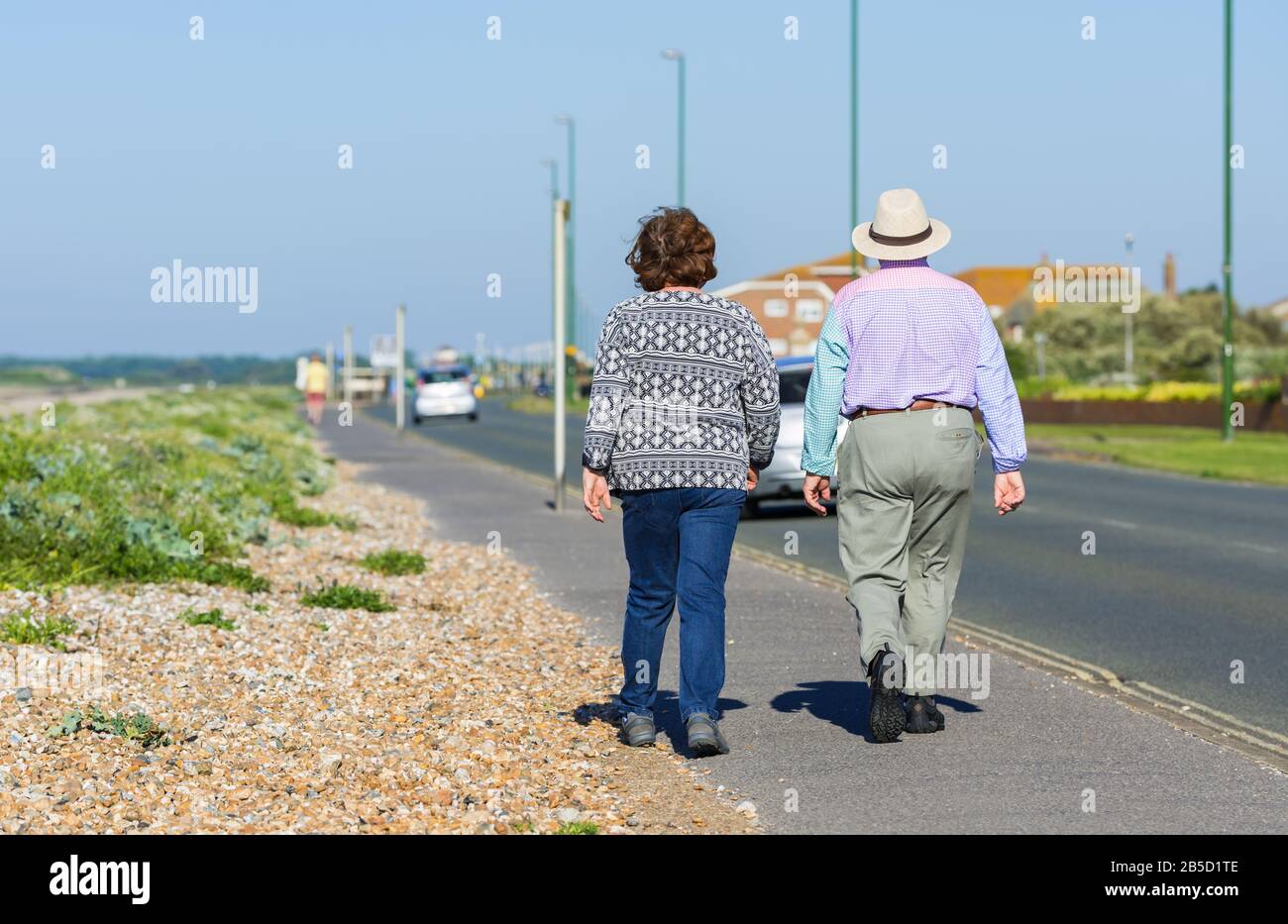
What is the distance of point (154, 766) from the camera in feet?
19.6

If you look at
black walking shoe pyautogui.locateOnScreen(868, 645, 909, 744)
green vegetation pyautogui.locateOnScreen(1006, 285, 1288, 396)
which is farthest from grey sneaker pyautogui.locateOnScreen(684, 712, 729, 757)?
green vegetation pyautogui.locateOnScreen(1006, 285, 1288, 396)

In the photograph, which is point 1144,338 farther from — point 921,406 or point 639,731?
point 639,731

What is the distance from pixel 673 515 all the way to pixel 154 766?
1.93 meters

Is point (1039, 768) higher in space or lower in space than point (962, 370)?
lower

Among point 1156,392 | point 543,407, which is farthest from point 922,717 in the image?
point 543,407

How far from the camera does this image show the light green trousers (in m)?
6.57

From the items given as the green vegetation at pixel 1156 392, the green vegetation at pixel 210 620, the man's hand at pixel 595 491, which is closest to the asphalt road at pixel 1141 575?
the man's hand at pixel 595 491

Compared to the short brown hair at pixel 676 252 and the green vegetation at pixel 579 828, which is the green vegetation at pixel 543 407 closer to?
the short brown hair at pixel 676 252

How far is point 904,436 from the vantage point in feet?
21.6

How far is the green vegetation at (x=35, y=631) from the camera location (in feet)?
26.3

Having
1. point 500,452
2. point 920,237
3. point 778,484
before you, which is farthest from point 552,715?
point 500,452

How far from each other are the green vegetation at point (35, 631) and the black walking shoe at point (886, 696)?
143 inches

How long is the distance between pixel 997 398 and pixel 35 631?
4340mm
